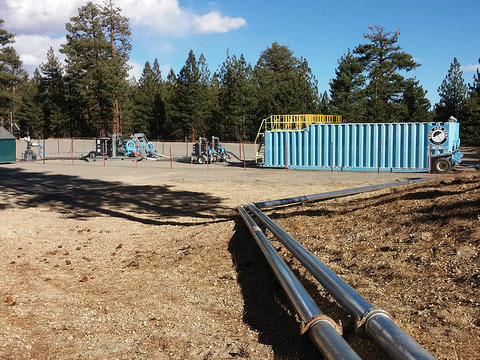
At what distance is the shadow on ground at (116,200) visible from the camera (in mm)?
10961

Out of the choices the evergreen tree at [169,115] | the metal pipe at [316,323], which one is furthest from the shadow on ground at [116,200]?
the evergreen tree at [169,115]

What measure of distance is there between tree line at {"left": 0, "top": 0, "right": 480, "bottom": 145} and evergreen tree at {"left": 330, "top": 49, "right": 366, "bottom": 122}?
11cm

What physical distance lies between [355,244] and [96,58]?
67.7m

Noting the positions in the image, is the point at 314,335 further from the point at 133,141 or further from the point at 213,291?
the point at 133,141

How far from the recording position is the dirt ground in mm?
3992

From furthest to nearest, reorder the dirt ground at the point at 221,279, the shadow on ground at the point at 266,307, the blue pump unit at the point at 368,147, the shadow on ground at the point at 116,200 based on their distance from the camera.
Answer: the blue pump unit at the point at 368,147 → the shadow on ground at the point at 116,200 → the dirt ground at the point at 221,279 → the shadow on ground at the point at 266,307

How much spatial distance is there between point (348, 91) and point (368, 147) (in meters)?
29.3

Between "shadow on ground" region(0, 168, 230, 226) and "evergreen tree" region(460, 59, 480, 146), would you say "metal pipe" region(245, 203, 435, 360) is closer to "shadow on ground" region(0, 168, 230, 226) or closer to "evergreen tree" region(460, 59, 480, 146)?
"shadow on ground" region(0, 168, 230, 226)

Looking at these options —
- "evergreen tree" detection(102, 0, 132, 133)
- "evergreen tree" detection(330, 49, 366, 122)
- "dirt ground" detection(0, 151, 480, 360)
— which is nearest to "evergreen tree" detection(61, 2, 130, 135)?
"evergreen tree" detection(102, 0, 132, 133)

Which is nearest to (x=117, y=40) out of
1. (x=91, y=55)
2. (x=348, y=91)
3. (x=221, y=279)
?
(x=91, y=55)

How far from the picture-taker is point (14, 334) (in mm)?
4410

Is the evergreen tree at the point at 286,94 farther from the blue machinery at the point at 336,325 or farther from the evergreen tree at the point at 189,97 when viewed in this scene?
the blue machinery at the point at 336,325

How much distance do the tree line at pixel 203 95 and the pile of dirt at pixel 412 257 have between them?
4224cm

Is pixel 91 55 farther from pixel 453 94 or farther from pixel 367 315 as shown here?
pixel 367 315
